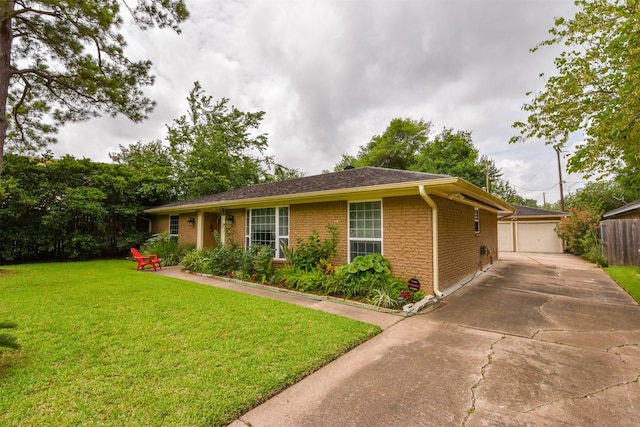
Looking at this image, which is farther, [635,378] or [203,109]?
[203,109]

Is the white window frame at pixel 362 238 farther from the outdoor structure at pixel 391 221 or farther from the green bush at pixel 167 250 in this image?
the green bush at pixel 167 250

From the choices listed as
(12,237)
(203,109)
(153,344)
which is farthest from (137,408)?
(203,109)

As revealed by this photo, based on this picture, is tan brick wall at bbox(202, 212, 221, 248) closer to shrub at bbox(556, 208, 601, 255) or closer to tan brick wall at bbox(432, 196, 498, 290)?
tan brick wall at bbox(432, 196, 498, 290)

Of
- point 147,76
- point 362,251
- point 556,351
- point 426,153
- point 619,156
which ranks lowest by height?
point 556,351

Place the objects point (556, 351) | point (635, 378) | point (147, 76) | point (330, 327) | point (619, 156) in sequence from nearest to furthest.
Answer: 1. point (635, 378)
2. point (556, 351)
3. point (330, 327)
4. point (619, 156)
5. point (147, 76)

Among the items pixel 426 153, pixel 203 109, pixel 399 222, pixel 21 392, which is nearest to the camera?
pixel 21 392

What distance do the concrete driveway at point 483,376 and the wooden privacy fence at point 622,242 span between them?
745 centimetres

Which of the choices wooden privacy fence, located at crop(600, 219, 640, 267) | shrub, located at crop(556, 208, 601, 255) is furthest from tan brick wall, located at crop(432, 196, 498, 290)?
shrub, located at crop(556, 208, 601, 255)

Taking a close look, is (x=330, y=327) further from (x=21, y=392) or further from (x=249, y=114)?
(x=249, y=114)

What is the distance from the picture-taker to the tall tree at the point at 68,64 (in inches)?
266

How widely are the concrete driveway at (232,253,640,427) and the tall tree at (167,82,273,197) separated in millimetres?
16817

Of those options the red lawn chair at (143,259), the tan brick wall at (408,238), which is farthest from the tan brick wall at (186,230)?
the tan brick wall at (408,238)

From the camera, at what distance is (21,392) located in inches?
97.6

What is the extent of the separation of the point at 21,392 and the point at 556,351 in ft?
19.5
